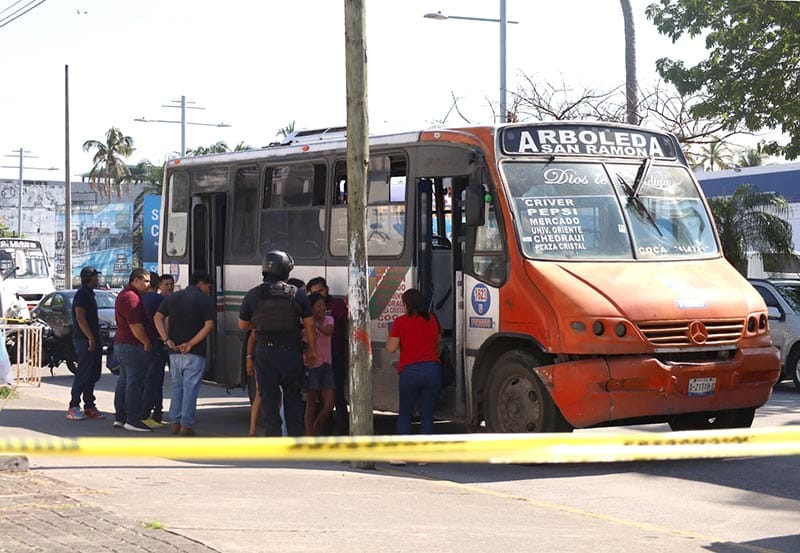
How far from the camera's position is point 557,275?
38.0ft

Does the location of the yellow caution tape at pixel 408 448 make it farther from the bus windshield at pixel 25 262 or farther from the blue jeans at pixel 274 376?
the bus windshield at pixel 25 262

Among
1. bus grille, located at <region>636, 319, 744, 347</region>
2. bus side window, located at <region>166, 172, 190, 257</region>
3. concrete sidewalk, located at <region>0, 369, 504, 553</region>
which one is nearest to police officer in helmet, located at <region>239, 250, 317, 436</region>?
concrete sidewalk, located at <region>0, 369, 504, 553</region>

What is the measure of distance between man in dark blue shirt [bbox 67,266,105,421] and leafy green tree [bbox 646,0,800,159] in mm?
12234

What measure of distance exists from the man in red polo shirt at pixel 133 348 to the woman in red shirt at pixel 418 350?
3.41 metres

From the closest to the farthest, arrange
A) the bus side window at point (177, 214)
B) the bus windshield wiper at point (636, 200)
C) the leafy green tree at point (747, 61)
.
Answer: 1. the bus windshield wiper at point (636, 200)
2. the bus side window at point (177, 214)
3. the leafy green tree at point (747, 61)

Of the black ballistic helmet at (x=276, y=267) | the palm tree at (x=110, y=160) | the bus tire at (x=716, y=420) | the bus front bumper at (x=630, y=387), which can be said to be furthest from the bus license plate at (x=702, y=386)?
the palm tree at (x=110, y=160)

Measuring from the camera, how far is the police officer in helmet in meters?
12.1

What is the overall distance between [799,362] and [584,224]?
8232mm

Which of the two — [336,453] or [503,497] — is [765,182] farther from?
[336,453]

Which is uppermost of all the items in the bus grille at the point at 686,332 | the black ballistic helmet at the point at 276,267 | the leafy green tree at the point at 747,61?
the leafy green tree at the point at 747,61

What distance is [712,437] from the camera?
5.47 m

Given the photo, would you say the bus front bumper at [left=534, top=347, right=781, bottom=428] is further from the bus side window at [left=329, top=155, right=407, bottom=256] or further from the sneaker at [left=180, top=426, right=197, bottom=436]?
the sneaker at [left=180, top=426, right=197, bottom=436]

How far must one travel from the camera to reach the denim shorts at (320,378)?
1314 cm

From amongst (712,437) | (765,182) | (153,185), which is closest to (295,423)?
(712,437)
